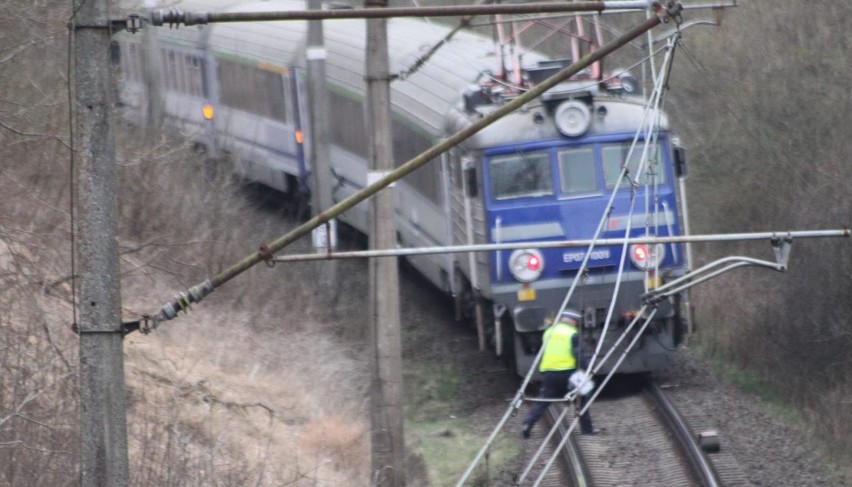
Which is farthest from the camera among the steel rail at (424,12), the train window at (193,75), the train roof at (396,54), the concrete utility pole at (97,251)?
the train window at (193,75)

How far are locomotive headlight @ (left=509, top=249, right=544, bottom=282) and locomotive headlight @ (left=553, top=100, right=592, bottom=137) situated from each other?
53.9 inches

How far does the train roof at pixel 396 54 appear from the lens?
16031 millimetres

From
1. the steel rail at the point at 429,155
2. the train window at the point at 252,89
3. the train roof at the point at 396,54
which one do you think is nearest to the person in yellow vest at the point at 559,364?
the train roof at the point at 396,54

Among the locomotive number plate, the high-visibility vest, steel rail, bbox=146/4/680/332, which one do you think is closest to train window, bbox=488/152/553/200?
the locomotive number plate

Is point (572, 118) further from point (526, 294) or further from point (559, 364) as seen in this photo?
point (559, 364)

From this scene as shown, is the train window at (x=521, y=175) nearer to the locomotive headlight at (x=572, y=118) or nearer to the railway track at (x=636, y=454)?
the locomotive headlight at (x=572, y=118)

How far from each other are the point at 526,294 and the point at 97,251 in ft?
25.1

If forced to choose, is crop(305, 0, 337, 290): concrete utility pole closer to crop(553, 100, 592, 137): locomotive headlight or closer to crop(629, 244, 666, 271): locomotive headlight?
crop(553, 100, 592, 137): locomotive headlight

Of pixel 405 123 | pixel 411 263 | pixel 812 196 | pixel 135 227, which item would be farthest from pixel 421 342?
pixel 812 196

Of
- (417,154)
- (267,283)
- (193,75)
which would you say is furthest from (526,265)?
(193,75)

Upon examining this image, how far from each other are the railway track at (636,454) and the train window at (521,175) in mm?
2403

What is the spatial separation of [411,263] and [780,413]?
19.7 feet

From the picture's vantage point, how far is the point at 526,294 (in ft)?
46.3

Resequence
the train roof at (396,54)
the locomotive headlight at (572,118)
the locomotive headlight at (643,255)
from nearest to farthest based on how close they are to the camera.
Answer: the locomotive headlight at (643,255) → the locomotive headlight at (572,118) → the train roof at (396,54)
